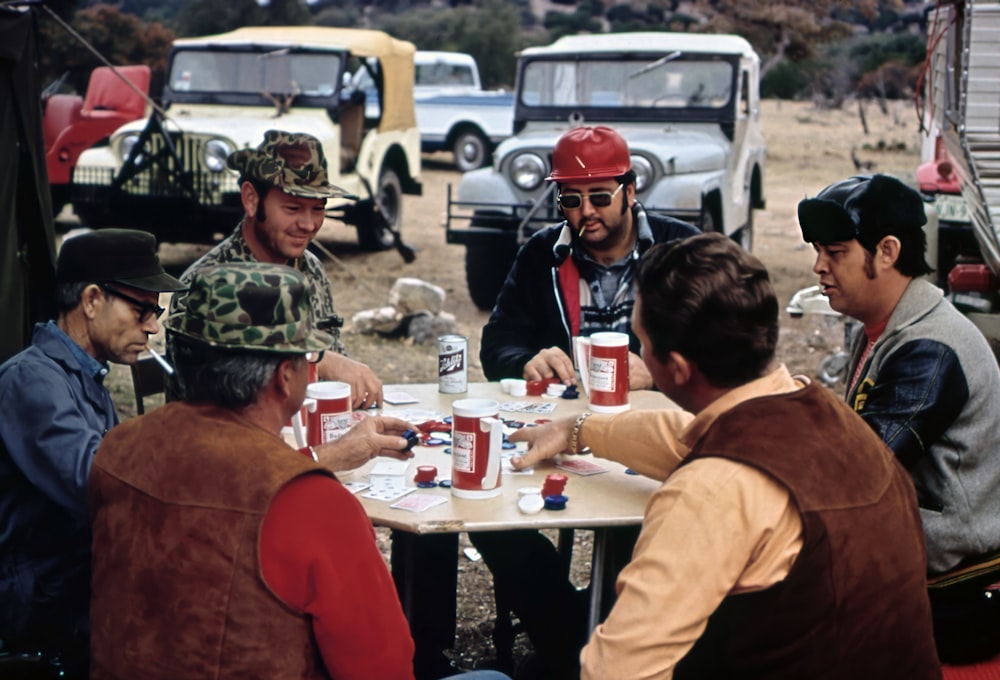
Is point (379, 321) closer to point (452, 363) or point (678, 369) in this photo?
point (452, 363)

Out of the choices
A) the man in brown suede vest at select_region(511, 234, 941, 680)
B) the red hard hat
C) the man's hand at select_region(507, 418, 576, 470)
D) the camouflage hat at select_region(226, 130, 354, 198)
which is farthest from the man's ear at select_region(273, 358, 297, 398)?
the red hard hat

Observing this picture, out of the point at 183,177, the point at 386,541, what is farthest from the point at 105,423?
the point at 183,177

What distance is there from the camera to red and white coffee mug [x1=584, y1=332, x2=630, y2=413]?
3.34m

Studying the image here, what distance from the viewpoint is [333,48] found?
11625 millimetres

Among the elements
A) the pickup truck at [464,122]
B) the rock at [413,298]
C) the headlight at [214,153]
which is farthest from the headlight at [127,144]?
the pickup truck at [464,122]

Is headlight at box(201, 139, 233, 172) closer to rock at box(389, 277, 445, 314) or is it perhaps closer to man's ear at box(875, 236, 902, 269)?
rock at box(389, 277, 445, 314)

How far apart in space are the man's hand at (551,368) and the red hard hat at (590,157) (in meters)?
0.63

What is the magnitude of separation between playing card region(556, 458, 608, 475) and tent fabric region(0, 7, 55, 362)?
327cm

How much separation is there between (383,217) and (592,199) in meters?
8.30

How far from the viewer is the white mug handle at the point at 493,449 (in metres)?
2.69

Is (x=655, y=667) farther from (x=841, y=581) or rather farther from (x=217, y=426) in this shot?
(x=217, y=426)

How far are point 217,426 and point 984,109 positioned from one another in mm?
4917

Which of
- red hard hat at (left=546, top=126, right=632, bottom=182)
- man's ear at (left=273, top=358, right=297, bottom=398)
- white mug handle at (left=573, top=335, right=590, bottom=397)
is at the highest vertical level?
red hard hat at (left=546, top=126, right=632, bottom=182)

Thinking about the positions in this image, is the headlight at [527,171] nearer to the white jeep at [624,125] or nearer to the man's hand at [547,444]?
the white jeep at [624,125]
